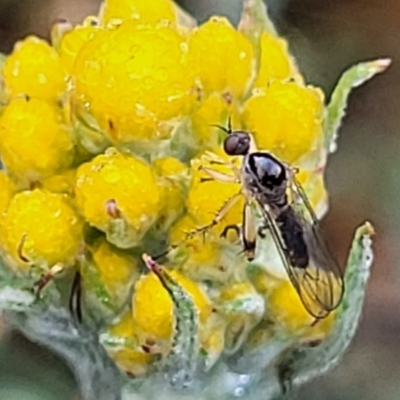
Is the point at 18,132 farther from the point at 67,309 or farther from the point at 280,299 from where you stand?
the point at 280,299

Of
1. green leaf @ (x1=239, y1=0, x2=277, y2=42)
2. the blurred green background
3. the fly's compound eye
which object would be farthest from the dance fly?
the blurred green background

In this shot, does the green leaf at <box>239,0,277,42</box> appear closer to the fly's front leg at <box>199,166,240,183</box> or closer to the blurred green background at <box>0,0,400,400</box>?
the fly's front leg at <box>199,166,240,183</box>

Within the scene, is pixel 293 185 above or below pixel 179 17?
below

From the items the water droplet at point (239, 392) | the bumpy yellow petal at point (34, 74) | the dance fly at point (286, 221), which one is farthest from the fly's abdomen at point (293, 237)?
the bumpy yellow petal at point (34, 74)


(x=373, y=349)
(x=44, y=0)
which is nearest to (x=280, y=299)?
(x=373, y=349)

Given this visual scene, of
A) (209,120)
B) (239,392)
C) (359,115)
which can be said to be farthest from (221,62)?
(359,115)

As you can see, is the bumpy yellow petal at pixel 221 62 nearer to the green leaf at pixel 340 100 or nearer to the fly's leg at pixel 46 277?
the green leaf at pixel 340 100
